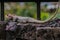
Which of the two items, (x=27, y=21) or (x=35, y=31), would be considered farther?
(x=27, y=21)

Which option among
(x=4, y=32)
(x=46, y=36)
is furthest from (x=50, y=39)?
(x=4, y=32)

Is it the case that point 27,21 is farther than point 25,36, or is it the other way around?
point 27,21

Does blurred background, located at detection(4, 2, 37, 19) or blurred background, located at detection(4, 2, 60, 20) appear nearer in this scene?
blurred background, located at detection(4, 2, 60, 20)

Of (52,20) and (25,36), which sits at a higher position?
(52,20)

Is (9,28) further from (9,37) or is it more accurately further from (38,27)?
(38,27)

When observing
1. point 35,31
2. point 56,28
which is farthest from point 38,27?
point 56,28

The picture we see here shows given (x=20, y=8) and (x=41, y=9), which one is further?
(x=20, y=8)

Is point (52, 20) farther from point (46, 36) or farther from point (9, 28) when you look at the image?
point (9, 28)

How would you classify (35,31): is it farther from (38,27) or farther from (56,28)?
(56,28)

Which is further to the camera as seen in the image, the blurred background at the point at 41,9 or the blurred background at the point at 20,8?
the blurred background at the point at 20,8
